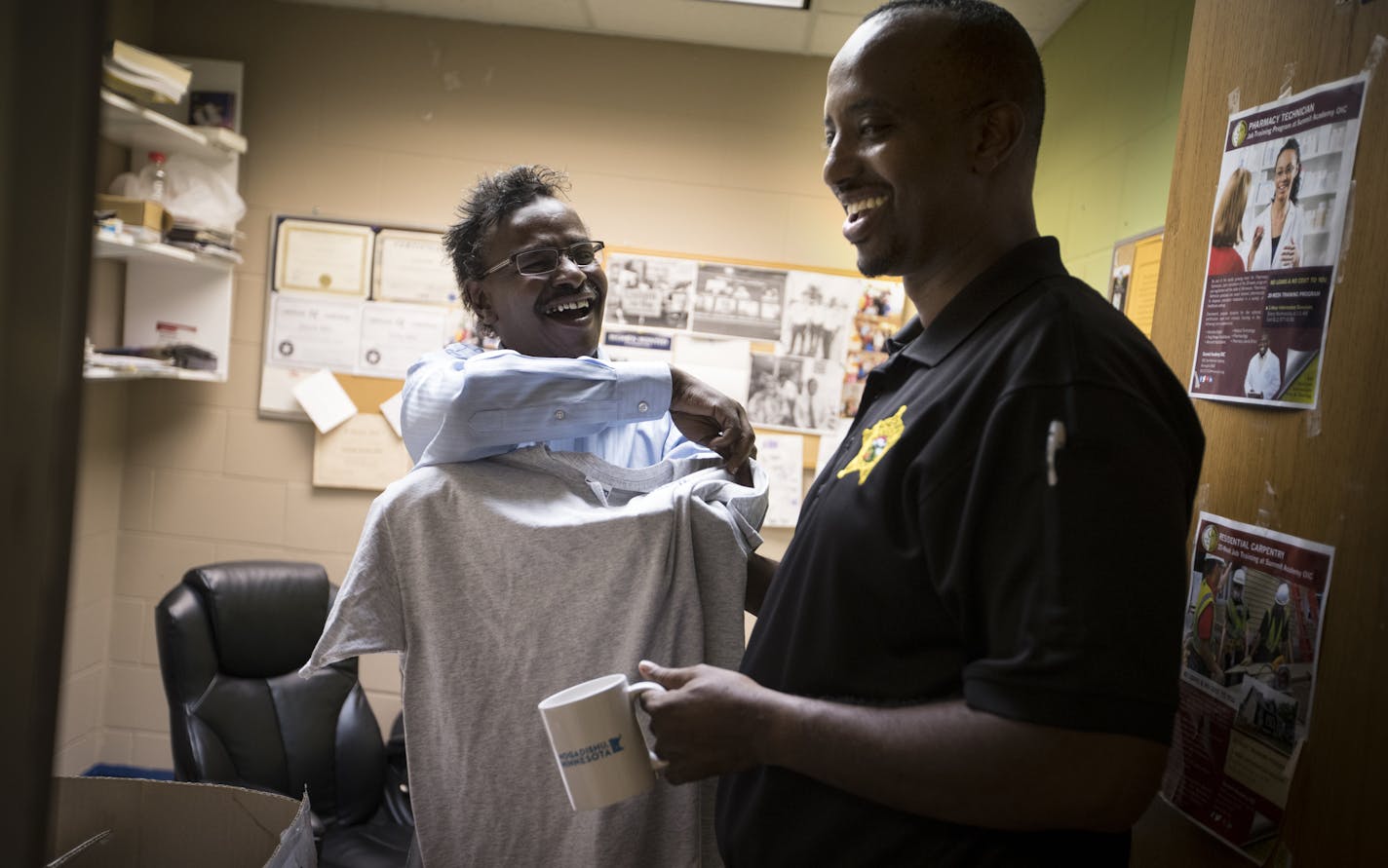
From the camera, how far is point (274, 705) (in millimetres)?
2684

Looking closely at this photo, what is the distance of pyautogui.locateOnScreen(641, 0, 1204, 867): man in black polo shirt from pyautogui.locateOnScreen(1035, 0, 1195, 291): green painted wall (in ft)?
4.87

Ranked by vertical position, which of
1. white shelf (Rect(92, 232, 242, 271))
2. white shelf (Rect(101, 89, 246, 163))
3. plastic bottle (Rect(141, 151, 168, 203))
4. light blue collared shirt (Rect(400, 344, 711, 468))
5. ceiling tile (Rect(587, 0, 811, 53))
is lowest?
light blue collared shirt (Rect(400, 344, 711, 468))

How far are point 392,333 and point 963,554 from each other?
2.98 m

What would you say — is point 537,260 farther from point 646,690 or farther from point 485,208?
point 646,690

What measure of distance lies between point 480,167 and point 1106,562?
10.2 ft

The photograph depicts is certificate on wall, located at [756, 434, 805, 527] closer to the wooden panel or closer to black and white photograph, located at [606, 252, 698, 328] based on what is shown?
black and white photograph, located at [606, 252, 698, 328]

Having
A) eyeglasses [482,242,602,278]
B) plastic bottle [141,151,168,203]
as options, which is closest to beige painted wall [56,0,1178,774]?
plastic bottle [141,151,168,203]

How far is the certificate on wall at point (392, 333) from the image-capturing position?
3381mm

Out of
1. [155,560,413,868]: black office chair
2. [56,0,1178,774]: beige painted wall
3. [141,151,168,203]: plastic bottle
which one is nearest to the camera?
[155,560,413,868]: black office chair

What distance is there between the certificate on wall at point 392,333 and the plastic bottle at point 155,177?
2.39 ft

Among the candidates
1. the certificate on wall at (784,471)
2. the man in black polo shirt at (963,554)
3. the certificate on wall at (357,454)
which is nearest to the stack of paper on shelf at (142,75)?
the certificate on wall at (357,454)

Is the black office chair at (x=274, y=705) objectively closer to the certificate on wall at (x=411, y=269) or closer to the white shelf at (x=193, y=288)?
the white shelf at (x=193, y=288)

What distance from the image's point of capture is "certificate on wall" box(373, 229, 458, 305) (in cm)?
338

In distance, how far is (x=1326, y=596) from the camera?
0.83 metres
